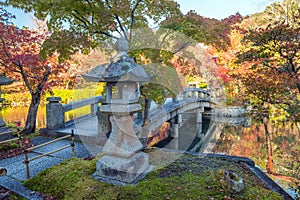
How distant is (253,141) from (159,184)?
8715 millimetres

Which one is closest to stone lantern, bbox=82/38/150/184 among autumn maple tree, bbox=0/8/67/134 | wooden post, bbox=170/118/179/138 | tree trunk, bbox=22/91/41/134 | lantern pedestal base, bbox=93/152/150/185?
lantern pedestal base, bbox=93/152/150/185

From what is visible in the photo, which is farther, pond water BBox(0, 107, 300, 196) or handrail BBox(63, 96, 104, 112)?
handrail BBox(63, 96, 104, 112)

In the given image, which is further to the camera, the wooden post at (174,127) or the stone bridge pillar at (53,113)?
the wooden post at (174,127)

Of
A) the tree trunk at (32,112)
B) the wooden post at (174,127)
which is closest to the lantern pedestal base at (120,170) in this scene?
the tree trunk at (32,112)

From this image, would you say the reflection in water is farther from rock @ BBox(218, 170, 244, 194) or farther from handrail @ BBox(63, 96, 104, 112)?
handrail @ BBox(63, 96, 104, 112)

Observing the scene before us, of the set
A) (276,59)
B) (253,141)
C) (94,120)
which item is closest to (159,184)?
(276,59)

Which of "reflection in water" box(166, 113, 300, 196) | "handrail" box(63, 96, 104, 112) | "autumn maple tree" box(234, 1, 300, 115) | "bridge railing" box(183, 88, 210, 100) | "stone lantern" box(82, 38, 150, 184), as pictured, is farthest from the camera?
"bridge railing" box(183, 88, 210, 100)

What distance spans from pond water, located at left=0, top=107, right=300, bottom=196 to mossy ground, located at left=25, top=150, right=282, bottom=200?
250cm

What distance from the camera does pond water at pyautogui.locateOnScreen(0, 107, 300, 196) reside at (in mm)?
6801

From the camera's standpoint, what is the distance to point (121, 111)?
3.43m

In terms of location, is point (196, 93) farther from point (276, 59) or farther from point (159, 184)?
point (159, 184)

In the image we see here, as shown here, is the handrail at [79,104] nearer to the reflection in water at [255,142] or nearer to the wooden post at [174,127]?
the reflection in water at [255,142]

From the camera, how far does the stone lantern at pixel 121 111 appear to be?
3381 mm

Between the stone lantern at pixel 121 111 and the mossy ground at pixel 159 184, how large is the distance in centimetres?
26
